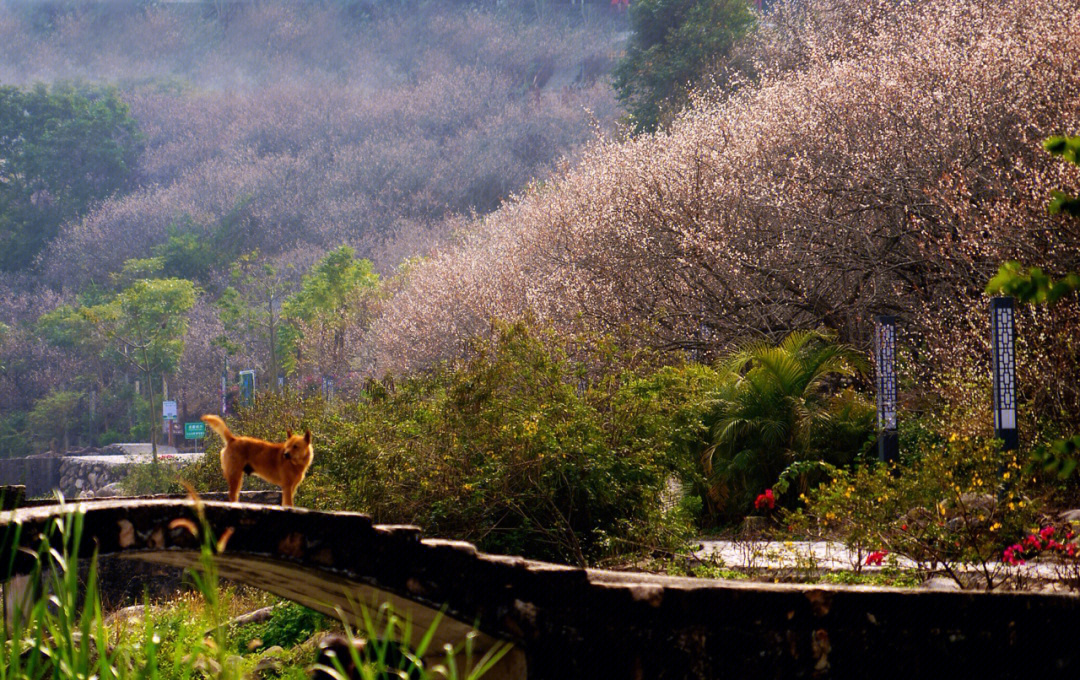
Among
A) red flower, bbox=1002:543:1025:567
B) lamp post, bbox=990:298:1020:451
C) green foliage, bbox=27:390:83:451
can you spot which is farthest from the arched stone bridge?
green foliage, bbox=27:390:83:451

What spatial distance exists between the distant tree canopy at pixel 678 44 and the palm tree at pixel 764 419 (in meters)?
29.5

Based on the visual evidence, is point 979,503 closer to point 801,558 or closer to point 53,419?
point 801,558

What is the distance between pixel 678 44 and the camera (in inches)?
1891

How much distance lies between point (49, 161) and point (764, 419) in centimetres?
8837

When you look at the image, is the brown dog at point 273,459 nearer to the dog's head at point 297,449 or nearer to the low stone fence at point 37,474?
the dog's head at point 297,449

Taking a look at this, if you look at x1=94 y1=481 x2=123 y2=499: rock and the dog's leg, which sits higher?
the dog's leg

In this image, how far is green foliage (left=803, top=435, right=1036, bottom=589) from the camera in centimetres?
1003

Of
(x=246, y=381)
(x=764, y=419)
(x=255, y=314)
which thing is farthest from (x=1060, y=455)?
(x=255, y=314)

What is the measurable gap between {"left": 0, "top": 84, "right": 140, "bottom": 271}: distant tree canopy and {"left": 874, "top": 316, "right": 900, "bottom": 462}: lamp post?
87.0 meters

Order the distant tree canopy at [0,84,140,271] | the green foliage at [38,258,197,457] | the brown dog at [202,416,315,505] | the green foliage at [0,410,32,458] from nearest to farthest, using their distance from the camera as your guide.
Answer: the brown dog at [202,416,315,505]
the green foliage at [38,258,197,457]
the green foliage at [0,410,32,458]
the distant tree canopy at [0,84,140,271]

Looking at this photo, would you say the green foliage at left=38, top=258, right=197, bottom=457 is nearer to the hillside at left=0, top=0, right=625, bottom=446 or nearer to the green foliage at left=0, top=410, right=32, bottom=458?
the hillside at left=0, top=0, right=625, bottom=446

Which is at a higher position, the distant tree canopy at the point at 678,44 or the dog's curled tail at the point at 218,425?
the distant tree canopy at the point at 678,44

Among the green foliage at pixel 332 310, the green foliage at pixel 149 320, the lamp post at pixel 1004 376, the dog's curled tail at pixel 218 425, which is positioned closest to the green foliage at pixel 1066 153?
the dog's curled tail at pixel 218 425

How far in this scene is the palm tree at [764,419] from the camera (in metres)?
16.3
